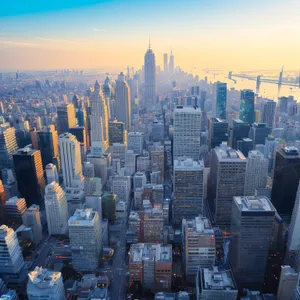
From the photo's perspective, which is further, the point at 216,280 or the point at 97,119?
the point at 97,119

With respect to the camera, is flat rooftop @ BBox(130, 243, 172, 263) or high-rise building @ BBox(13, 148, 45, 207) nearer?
flat rooftop @ BBox(130, 243, 172, 263)

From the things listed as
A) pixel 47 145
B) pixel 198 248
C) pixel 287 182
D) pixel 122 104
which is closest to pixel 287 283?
pixel 198 248

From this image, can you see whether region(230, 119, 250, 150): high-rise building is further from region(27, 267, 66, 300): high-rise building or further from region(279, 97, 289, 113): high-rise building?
region(27, 267, 66, 300): high-rise building

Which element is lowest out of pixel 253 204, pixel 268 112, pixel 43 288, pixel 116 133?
pixel 116 133

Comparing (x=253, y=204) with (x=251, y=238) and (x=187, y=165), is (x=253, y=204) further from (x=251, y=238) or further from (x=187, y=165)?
(x=187, y=165)

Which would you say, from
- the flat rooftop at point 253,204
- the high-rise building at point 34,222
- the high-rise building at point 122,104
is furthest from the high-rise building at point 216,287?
the high-rise building at point 122,104

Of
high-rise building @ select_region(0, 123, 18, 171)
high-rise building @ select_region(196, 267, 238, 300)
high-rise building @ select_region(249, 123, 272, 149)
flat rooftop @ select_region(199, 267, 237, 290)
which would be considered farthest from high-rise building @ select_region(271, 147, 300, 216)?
high-rise building @ select_region(0, 123, 18, 171)

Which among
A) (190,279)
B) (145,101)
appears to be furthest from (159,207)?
(145,101)
